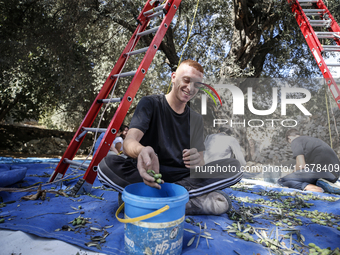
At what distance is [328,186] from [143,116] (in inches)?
150

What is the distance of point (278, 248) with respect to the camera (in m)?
1.70

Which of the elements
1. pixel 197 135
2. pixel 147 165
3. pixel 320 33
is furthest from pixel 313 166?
pixel 147 165

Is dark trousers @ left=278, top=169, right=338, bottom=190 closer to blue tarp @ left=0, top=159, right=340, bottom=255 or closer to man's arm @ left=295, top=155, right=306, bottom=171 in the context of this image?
man's arm @ left=295, top=155, right=306, bottom=171

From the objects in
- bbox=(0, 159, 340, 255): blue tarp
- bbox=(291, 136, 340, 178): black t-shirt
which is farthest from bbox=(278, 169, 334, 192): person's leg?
bbox=(0, 159, 340, 255): blue tarp

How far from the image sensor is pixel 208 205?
2307 mm

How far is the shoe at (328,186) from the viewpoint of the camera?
12.6 feet

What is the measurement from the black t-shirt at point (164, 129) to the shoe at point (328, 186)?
3.07 meters

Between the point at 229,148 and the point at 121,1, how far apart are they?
4852 mm

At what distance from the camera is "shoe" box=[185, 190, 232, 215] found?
7.56 ft

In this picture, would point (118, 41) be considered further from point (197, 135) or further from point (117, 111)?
point (197, 135)

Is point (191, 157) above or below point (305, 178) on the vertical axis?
above

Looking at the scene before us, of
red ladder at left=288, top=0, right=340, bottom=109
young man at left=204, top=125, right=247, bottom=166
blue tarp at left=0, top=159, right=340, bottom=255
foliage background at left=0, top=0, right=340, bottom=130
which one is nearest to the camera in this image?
blue tarp at left=0, top=159, right=340, bottom=255

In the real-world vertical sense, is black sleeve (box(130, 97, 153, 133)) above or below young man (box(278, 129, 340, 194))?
above

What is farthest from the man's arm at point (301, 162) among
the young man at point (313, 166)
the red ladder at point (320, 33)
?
the red ladder at point (320, 33)
